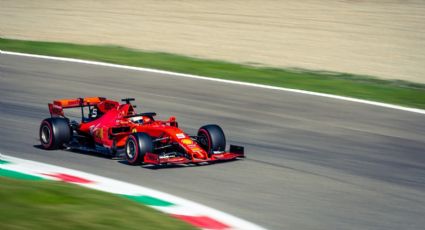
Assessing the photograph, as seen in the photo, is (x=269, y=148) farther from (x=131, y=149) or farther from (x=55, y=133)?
(x=55, y=133)

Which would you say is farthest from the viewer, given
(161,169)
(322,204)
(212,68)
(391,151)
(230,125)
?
(212,68)

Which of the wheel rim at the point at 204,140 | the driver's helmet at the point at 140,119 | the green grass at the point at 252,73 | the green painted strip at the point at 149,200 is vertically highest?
the green grass at the point at 252,73

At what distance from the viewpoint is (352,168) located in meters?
11.1

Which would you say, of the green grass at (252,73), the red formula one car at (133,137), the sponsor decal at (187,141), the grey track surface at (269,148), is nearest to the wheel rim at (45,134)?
the red formula one car at (133,137)

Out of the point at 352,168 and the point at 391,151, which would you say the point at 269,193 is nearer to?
the point at 352,168

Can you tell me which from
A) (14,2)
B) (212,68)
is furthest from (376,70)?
(14,2)

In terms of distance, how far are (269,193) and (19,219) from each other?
3568 millimetres

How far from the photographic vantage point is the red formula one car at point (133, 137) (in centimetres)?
1080

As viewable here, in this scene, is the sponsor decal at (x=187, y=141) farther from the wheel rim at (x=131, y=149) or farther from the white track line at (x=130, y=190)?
the white track line at (x=130, y=190)

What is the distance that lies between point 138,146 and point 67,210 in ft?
11.0

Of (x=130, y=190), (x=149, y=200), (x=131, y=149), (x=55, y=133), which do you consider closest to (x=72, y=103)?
(x=55, y=133)

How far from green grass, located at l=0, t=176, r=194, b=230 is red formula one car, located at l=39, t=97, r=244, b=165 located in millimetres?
2291

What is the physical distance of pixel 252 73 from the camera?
18562 millimetres

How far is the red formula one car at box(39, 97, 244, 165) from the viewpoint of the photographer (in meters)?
10.8
